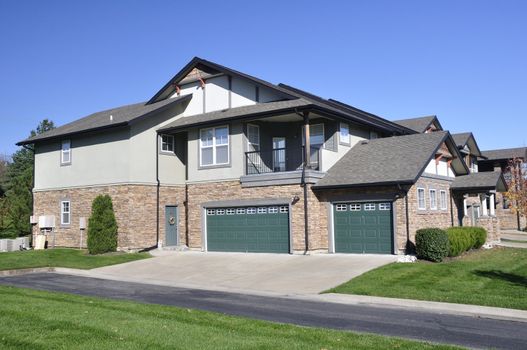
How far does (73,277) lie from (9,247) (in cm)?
1140

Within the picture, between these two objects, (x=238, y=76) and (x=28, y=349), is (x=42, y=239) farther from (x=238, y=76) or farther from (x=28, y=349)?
(x=28, y=349)

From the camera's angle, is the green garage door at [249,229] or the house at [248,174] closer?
the house at [248,174]

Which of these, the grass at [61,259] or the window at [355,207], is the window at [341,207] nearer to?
the window at [355,207]

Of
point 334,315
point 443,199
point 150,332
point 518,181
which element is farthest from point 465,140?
point 150,332

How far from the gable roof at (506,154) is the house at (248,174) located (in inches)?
887

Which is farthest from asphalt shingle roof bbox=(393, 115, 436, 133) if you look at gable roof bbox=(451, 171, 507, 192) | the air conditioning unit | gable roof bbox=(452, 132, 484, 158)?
the air conditioning unit

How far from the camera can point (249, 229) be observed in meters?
23.9

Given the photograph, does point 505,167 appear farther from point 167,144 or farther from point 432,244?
point 167,144

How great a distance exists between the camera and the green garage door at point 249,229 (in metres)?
22.9

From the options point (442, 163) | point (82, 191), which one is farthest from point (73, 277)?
point (442, 163)

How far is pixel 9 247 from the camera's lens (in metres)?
27.8

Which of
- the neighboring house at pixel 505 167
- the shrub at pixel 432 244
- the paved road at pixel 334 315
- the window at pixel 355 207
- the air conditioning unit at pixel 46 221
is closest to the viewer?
the paved road at pixel 334 315

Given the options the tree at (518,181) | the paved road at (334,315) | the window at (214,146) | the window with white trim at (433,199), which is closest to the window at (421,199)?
the window with white trim at (433,199)

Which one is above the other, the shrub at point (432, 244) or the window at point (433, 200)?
the window at point (433, 200)
